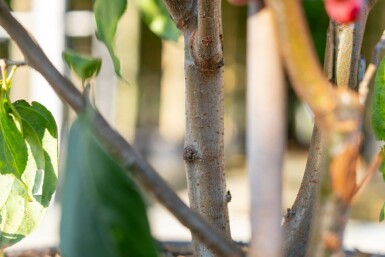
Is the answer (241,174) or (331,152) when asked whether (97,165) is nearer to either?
(331,152)

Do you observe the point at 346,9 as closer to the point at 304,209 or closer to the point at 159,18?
the point at 304,209

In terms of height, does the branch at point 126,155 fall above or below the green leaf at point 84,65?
below

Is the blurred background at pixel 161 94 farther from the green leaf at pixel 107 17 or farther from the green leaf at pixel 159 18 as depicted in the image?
the green leaf at pixel 107 17

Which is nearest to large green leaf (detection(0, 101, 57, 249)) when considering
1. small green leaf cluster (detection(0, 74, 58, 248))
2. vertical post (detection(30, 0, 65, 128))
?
small green leaf cluster (detection(0, 74, 58, 248))

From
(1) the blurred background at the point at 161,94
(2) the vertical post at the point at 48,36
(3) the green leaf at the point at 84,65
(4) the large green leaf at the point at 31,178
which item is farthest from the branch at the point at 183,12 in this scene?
(1) the blurred background at the point at 161,94

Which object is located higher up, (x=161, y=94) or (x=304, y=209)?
(x=161, y=94)

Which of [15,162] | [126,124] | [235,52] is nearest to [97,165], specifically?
[15,162]

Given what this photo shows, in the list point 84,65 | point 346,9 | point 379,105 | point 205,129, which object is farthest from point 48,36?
point 346,9
